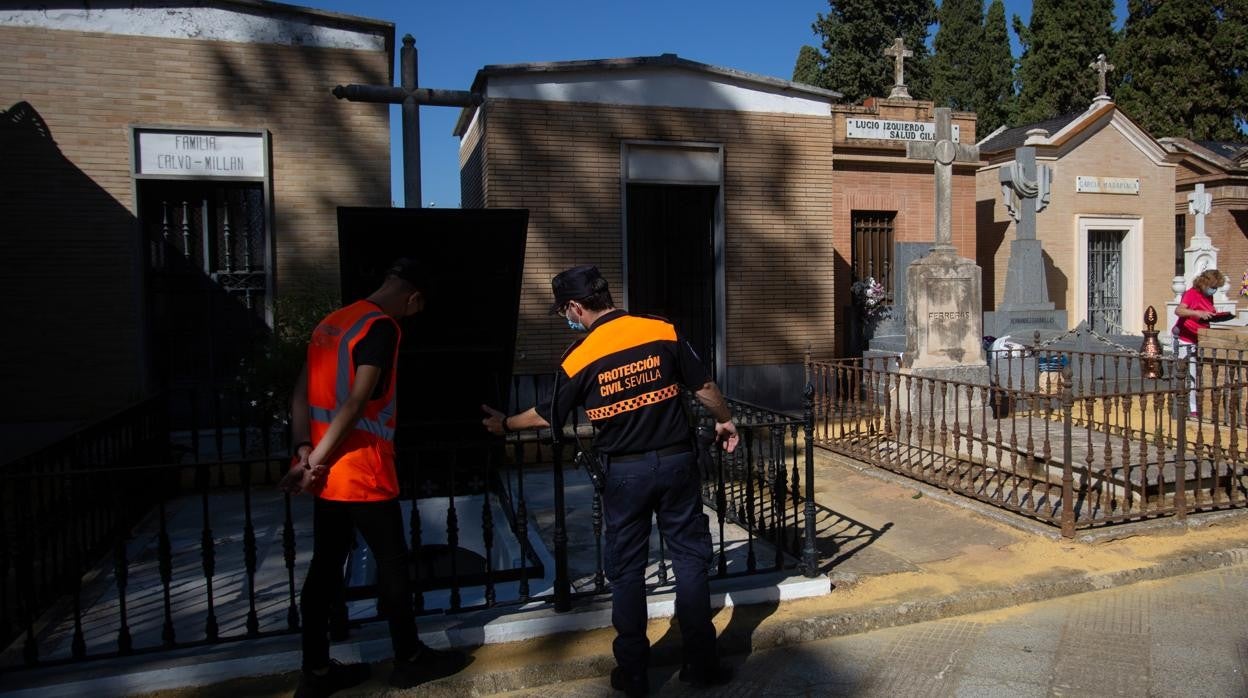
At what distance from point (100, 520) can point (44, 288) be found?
4.46 metres

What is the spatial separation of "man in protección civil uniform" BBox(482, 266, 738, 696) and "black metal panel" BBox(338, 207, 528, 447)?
117 centimetres

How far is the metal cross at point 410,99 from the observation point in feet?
25.3

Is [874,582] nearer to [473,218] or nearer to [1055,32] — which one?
[473,218]

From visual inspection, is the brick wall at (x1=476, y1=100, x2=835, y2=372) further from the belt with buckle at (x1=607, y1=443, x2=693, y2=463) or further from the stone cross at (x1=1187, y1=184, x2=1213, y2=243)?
the stone cross at (x1=1187, y1=184, x2=1213, y2=243)

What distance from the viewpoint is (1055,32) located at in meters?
29.5

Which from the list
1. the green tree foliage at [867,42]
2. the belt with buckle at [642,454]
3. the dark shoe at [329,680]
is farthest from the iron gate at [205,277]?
the green tree foliage at [867,42]

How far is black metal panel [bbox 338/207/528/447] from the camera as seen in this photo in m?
4.79

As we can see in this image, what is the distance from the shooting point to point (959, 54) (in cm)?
3359

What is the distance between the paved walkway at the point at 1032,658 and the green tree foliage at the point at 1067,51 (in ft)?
93.7

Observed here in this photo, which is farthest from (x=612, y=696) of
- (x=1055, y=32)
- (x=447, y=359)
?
(x=1055, y=32)

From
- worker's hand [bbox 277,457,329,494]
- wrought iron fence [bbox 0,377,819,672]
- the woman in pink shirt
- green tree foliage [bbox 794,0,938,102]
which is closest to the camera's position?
worker's hand [bbox 277,457,329,494]

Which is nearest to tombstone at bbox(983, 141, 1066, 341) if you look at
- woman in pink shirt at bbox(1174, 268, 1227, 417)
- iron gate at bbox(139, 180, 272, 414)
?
woman in pink shirt at bbox(1174, 268, 1227, 417)

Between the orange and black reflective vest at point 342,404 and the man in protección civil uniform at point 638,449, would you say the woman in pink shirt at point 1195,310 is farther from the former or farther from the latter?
the orange and black reflective vest at point 342,404

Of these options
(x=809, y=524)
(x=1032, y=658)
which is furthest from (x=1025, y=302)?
(x=1032, y=658)
